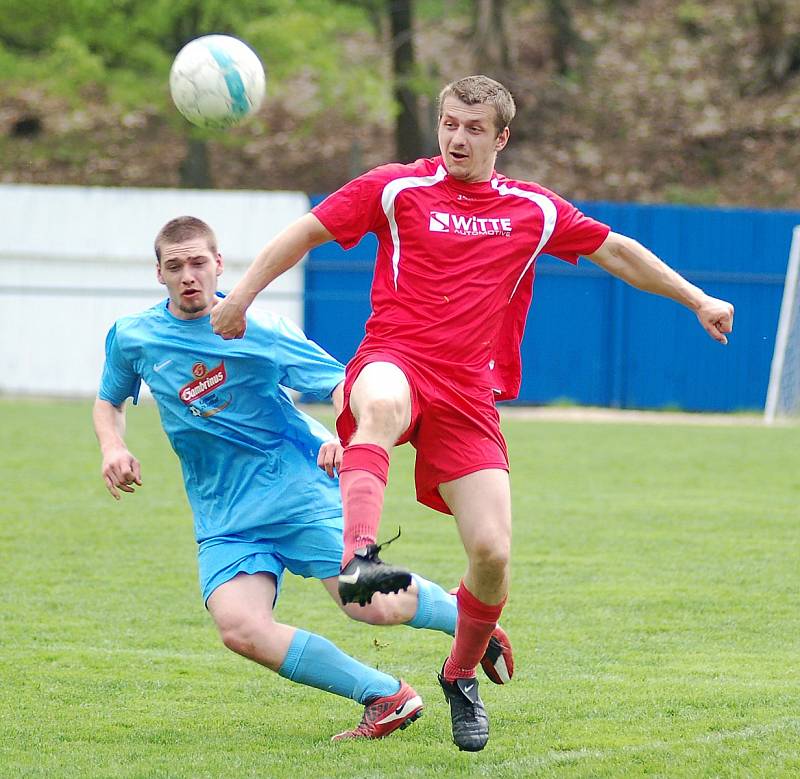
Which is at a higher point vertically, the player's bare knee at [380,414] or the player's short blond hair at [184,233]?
the player's short blond hair at [184,233]

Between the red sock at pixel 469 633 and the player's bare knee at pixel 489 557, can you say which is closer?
the player's bare knee at pixel 489 557

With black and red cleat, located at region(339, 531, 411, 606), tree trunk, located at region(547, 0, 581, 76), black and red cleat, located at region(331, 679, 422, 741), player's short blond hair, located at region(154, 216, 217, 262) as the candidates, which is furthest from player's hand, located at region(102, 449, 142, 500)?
tree trunk, located at region(547, 0, 581, 76)

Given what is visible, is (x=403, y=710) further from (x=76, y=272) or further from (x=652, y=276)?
(x=76, y=272)

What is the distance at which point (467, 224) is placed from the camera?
4809mm

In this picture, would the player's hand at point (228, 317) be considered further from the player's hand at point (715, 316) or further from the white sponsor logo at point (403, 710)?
the player's hand at point (715, 316)

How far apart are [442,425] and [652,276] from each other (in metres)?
0.99

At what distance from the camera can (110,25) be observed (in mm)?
24016

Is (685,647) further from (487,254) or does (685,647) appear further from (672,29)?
(672,29)

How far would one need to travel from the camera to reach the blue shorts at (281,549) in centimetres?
497

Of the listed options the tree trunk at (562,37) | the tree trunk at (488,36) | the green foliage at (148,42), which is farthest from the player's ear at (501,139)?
the tree trunk at (562,37)

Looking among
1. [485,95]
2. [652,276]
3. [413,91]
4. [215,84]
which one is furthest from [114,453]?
[413,91]

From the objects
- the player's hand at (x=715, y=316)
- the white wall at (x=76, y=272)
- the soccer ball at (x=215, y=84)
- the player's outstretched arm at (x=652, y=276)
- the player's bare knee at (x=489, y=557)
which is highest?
the soccer ball at (x=215, y=84)

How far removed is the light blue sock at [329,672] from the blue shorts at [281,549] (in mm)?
241

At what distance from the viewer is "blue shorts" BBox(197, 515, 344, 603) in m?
4.97
